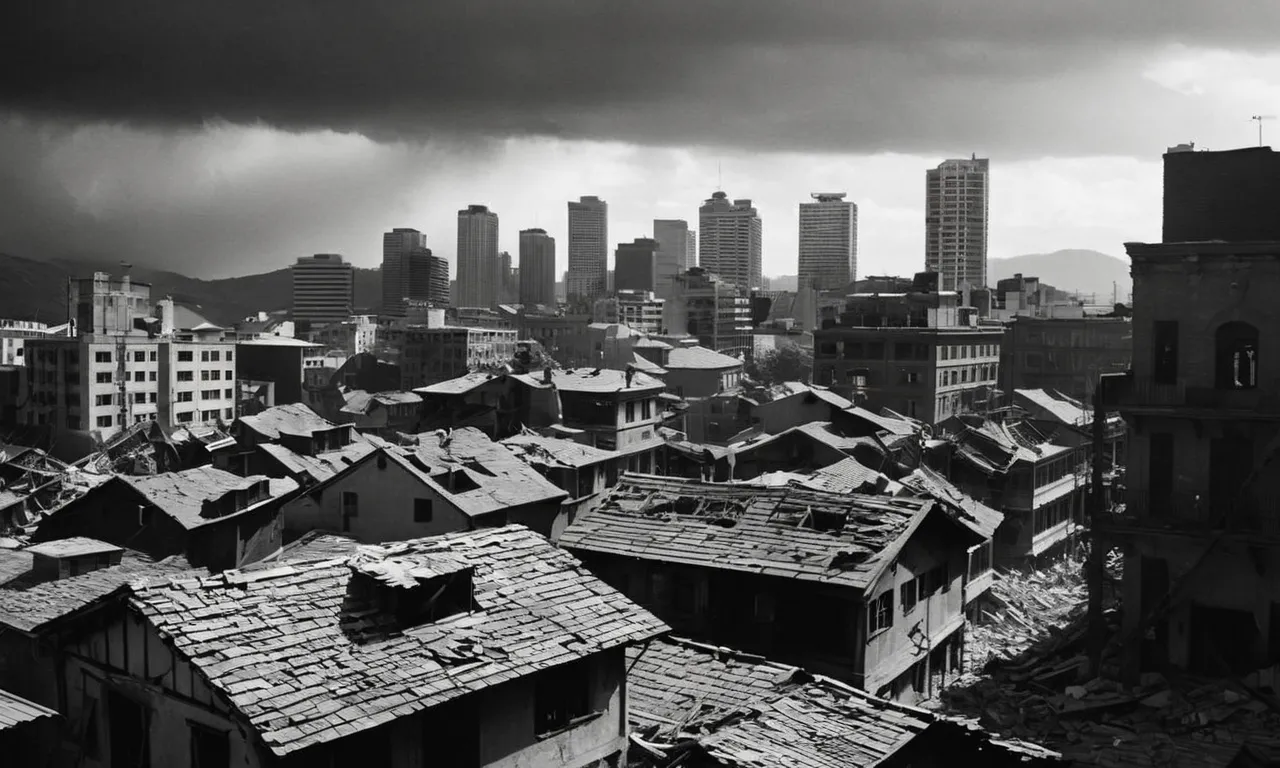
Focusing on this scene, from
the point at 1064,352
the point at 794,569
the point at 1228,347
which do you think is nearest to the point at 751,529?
the point at 794,569

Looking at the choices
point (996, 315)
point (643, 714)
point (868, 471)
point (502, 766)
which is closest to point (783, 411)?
point (868, 471)

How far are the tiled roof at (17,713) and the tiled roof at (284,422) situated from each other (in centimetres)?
4839

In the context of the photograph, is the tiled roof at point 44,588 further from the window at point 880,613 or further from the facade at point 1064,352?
the facade at point 1064,352

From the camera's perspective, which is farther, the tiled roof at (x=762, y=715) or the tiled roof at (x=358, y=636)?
the tiled roof at (x=762, y=715)

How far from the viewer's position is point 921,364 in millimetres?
93688

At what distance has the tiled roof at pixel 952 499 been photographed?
42406mm

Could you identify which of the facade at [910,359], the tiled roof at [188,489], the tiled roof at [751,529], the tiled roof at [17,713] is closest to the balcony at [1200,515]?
the tiled roof at [751,529]

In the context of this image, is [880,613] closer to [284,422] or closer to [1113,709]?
[1113,709]

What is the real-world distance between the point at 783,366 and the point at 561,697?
134 m

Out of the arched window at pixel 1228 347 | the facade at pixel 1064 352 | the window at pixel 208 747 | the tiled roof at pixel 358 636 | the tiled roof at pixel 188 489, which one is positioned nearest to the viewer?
the tiled roof at pixel 358 636

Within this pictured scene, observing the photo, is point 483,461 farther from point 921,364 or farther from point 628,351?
point 628,351

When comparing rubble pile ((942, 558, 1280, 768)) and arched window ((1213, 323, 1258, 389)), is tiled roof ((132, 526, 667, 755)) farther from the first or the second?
arched window ((1213, 323, 1258, 389))

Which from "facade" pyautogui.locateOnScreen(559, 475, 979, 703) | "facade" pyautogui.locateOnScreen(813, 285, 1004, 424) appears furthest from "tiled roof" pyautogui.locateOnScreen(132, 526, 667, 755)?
"facade" pyautogui.locateOnScreen(813, 285, 1004, 424)

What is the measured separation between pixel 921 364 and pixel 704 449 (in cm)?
3695
